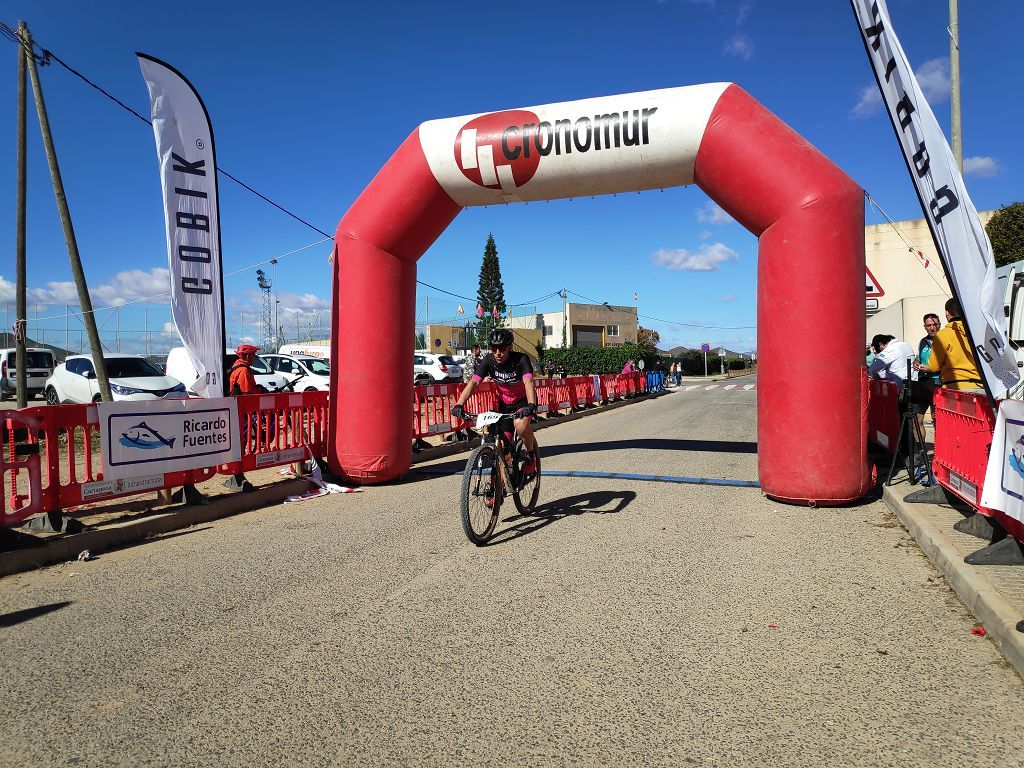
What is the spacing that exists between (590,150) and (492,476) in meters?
4.13

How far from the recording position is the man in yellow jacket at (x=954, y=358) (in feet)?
21.4

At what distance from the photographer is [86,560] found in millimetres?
5449

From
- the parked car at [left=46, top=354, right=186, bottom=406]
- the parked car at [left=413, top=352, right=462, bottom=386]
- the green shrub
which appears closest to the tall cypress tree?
the green shrub

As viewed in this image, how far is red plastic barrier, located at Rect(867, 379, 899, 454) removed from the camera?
330 inches

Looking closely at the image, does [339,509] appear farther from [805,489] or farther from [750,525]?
[805,489]

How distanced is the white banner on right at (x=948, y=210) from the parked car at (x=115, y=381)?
13807 mm

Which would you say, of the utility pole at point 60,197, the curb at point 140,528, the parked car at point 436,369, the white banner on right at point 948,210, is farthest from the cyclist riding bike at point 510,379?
the parked car at point 436,369

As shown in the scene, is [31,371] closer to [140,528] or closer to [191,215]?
[191,215]

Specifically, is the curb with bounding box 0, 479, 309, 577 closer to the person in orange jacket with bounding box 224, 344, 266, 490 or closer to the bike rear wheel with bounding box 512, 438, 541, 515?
the person in orange jacket with bounding box 224, 344, 266, 490

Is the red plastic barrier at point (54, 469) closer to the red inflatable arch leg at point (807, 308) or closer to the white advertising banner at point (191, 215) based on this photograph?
the white advertising banner at point (191, 215)

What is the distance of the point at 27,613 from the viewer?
13.9 feet

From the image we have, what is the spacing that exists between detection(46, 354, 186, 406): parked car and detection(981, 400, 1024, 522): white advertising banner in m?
14.3

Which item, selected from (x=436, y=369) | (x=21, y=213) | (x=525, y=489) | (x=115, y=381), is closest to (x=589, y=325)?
(x=436, y=369)

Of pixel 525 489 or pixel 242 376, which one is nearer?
pixel 525 489
